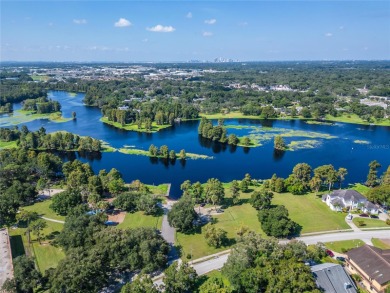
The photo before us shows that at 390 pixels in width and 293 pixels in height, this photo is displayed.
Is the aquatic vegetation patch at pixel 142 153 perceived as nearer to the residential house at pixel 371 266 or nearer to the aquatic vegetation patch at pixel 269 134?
the aquatic vegetation patch at pixel 269 134

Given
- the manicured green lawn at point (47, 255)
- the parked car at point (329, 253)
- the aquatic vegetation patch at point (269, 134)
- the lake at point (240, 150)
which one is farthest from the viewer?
the aquatic vegetation patch at point (269, 134)

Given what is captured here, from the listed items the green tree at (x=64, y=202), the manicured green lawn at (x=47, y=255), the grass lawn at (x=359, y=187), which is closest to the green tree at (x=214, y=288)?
the manicured green lawn at (x=47, y=255)

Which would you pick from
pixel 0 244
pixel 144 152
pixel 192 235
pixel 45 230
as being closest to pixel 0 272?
pixel 0 244

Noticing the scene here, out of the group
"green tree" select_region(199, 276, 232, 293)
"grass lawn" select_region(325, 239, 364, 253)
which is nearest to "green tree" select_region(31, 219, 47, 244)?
"green tree" select_region(199, 276, 232, 293)

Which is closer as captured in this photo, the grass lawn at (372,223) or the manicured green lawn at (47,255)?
the manicured green lawn at (47,255)

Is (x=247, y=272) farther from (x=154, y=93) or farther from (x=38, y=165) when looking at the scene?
(x=154, y=93)

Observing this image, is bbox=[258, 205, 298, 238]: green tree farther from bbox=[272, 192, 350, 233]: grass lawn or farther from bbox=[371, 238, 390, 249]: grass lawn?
bbox=[371, 238, 390, 249]: grass lawn

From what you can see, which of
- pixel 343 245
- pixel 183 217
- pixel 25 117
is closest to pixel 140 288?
pixel 183 217
